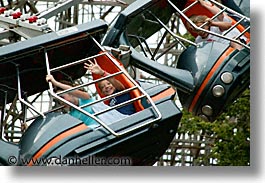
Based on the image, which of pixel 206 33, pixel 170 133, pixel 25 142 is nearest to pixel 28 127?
pixel 25 142

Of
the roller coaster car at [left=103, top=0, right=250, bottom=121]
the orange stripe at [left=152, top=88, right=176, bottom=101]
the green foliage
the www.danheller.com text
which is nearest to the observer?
the www.danheller.com text

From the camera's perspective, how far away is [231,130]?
17.4 ft

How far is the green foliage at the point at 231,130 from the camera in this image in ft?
16.4

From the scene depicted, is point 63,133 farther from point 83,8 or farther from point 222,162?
point 83,8

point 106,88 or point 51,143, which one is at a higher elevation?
point 106,88

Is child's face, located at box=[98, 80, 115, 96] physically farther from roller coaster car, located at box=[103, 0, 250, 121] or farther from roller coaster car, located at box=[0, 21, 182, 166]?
roller coaster car, located at box=[103, 0, 250, 121]

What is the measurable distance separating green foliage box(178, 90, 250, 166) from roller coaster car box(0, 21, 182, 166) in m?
1.79

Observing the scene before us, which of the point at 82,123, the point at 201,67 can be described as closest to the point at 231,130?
the point at 201,67

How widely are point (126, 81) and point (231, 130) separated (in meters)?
2.28

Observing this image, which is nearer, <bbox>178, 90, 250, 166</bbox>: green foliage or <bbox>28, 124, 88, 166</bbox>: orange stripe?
<bbox>28, 124, 88, 166</bbox>: orange stripe

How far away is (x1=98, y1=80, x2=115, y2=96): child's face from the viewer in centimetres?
313

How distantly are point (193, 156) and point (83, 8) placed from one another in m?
1.63

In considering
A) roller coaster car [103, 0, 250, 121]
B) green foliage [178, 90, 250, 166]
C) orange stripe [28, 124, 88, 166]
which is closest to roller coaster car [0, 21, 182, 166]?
orange stripe [28, 124, 88, 166]

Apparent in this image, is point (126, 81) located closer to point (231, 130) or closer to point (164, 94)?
point (164, 94)
